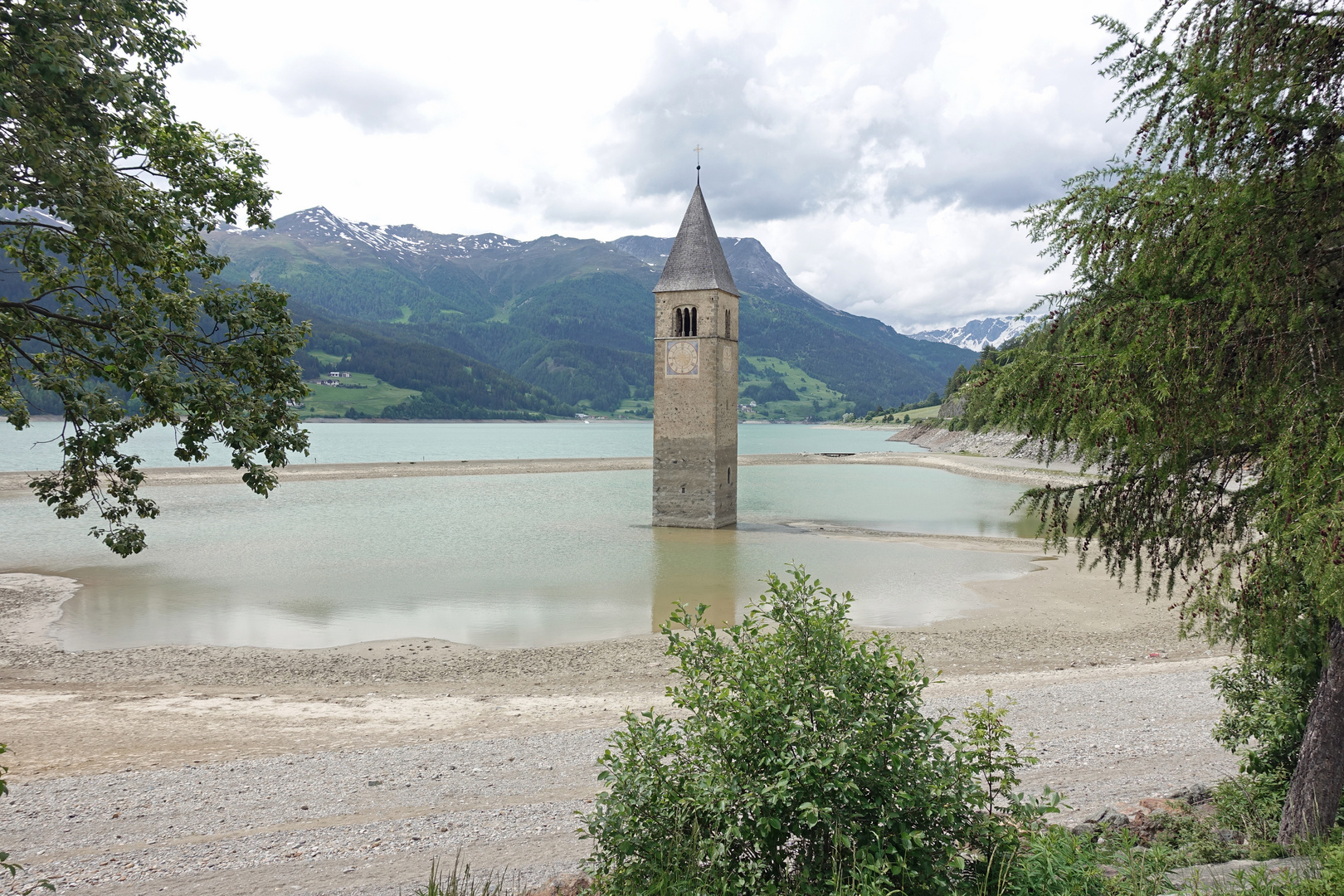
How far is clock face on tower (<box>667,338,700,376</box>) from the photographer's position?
34.3 m

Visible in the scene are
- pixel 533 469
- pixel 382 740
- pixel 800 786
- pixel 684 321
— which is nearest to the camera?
pixel 800 786

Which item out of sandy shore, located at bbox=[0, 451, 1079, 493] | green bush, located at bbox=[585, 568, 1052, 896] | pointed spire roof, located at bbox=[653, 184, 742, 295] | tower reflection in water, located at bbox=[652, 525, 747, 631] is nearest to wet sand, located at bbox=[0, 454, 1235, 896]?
green bush, located at bbox=[585, 568, 1052, 896]

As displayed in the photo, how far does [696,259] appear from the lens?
35219 mm

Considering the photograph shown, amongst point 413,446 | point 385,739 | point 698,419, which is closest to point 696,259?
point 698,419

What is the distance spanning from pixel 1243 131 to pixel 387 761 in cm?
1115

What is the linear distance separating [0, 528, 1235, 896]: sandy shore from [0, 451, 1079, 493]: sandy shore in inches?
1429

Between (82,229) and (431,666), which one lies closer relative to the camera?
(82,229)

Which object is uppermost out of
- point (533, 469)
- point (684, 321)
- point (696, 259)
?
point (696, 259)

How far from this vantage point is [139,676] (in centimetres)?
1508

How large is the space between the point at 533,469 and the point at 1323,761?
69.7 m

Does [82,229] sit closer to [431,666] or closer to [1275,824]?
[1275,824]

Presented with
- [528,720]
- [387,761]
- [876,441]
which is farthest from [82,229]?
[876,441]

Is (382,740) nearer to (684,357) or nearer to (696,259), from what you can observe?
(684,357)

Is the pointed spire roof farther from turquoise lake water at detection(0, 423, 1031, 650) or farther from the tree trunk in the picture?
the tree trunk
